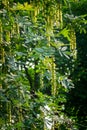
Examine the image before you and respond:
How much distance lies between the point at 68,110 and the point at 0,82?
793 centimetres

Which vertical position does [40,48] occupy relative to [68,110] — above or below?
above

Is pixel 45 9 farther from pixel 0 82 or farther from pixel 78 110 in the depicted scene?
pixel 78 110

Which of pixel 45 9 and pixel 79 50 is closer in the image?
pixel 45 9

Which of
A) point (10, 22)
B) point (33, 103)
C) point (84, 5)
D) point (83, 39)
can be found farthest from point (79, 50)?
point (10, 22)

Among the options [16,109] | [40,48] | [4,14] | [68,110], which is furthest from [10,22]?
[68,110]

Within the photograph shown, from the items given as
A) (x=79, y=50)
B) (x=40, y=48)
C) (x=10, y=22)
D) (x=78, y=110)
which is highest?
(x=10, y=22)

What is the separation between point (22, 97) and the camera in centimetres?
370

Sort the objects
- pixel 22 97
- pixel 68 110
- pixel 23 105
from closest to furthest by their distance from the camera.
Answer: pixel 22 97
pixel 23 105
pixel 68 110

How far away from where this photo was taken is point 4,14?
346cm

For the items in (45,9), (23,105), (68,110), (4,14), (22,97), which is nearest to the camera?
(45,9)

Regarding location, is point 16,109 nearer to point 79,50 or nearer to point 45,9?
point 45,9

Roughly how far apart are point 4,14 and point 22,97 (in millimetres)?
790

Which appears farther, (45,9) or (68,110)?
(68,110)

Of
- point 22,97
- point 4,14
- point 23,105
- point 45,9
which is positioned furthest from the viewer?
point 23,105
